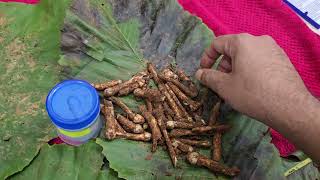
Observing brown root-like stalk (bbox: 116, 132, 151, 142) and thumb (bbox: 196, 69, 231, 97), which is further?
brown root-like stalk (bbox: 116, 132, 151, 142)

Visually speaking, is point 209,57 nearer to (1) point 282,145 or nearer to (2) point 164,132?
(2) point 164,132

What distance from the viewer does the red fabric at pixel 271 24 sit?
5.96 feet

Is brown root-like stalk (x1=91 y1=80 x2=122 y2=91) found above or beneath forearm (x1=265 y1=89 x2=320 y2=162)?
beneath

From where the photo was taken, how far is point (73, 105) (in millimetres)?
1292

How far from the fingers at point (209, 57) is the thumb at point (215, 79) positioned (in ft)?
0.23

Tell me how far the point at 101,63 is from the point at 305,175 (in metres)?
0.81

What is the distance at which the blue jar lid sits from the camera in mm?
1265

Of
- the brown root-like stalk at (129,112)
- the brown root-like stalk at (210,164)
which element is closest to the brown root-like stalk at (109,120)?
the brown root-like stalk at (129,112)

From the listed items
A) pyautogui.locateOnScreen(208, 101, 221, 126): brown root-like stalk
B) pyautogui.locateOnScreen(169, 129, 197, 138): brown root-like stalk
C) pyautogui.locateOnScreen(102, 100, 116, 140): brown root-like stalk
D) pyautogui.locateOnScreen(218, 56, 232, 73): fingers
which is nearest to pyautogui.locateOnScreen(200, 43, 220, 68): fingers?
pyautogui.locateOnScreen(218, 56, 232, 73): fingers

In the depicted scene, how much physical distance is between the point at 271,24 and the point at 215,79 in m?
0.74

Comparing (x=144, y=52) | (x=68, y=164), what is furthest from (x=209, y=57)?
(x=68, y=164)

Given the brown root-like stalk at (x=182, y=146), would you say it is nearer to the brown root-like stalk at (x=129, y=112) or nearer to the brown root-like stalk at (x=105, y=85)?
the brown root-like stalk at (x=129, y=112)

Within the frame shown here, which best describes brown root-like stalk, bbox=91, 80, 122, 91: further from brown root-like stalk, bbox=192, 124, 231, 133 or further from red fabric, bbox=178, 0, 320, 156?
red fabric, bbox=178, 0, 320, 156

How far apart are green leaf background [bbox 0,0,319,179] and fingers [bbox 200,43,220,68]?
0.28 feet
